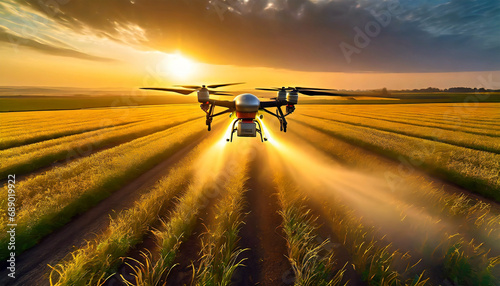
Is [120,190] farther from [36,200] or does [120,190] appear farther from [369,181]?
[369,181]

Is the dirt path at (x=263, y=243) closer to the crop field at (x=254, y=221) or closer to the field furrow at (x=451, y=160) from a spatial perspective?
the crop field at (x=254, y=221)

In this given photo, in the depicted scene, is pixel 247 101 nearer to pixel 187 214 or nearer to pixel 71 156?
pixel 187 214

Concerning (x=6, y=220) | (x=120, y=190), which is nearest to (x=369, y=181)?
(x=120, y=190)

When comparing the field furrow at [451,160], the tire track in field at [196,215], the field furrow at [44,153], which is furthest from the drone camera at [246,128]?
the field furrow at [44,153]

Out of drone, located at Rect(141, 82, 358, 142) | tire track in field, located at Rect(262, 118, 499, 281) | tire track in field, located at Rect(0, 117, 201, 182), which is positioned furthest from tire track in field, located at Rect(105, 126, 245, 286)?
tire track in field, located at Rect(0, 117, 201, 182)

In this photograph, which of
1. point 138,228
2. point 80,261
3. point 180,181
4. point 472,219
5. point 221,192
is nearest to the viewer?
point 80,261

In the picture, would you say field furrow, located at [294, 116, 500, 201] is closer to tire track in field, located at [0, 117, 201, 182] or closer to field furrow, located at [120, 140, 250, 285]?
field furrow, located at [120, 140, 250, 285]

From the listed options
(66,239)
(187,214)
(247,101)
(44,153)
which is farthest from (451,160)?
(44,153)
